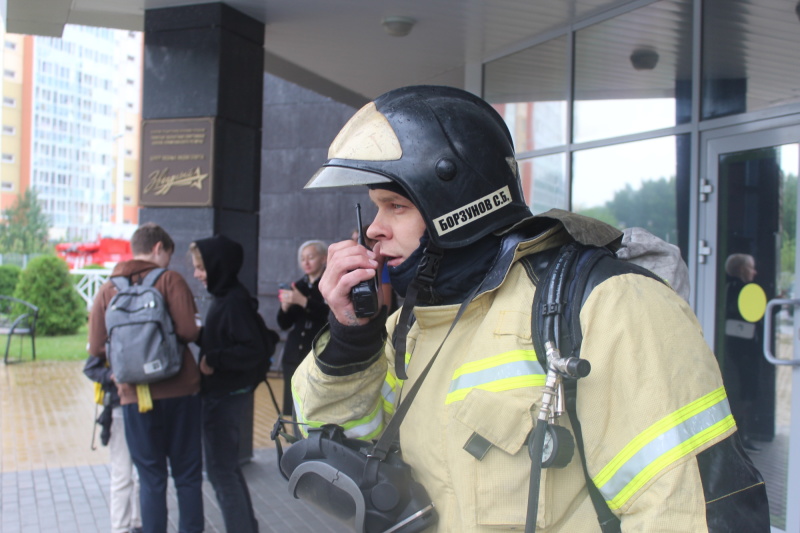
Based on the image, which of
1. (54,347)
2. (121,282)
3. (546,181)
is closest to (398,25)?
(546,181)

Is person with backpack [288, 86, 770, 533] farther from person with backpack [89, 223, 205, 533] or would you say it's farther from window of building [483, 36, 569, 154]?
window of building [483, 36, 569, 154]

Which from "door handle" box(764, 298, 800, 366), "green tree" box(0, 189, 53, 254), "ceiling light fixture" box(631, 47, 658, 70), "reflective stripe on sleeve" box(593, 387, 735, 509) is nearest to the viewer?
"reflective stripe on sleeve" box(593, 387, 735, 509)

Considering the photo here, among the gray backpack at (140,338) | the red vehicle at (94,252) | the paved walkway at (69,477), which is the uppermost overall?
the red vehicle at (94,252)

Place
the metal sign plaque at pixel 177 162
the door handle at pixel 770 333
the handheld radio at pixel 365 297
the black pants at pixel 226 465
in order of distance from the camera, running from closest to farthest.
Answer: the handheld radio at pixel 365 297, the door handle at pixel 770 333, the black pants at pixel 226 465, the metal sign plaque at pixel 177 162

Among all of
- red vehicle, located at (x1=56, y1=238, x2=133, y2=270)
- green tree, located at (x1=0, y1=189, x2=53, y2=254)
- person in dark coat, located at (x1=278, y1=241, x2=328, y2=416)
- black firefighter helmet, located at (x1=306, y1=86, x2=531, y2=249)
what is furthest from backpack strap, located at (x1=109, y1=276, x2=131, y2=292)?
green tree, located at (x1=0, y1=189, x2=53, y2=254)

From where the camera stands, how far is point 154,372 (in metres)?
3.88

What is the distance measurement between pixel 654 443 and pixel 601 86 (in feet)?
16.7

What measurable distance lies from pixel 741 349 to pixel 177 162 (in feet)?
13.8

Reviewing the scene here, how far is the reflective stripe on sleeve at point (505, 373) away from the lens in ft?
4.18

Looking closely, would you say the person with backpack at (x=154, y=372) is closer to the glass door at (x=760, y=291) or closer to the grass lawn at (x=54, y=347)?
the glass door at (x=760, y=291)

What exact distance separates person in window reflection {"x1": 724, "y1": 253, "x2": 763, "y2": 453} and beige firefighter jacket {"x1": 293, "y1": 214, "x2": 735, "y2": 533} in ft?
10.9

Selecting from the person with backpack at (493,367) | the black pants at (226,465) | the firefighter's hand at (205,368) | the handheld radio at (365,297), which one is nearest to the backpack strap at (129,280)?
the firefighter's hand at (205,368)

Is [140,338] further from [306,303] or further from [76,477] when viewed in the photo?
[76,477]

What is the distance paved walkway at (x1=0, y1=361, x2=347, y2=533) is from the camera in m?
4.95
